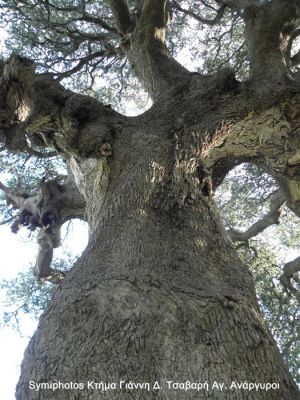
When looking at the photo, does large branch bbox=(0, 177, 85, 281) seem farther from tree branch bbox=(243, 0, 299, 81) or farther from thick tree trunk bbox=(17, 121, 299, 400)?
tree branch bbox=(243, 0, 299, 81)

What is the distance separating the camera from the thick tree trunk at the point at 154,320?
2.03 meters

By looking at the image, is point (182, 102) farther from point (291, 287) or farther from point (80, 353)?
point (291, 287)

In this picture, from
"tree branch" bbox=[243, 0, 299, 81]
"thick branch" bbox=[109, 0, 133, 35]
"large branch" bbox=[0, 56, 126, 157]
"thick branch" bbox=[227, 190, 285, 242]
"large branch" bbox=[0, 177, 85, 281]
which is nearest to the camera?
"large branch" bbox=[0, 56, 126, 157]

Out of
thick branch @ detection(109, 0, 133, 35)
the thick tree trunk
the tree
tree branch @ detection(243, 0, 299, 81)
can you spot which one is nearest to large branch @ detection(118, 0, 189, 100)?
the tree

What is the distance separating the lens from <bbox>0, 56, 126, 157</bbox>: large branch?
12.0 feet

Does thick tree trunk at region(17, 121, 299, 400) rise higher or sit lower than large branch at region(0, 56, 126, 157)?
lower

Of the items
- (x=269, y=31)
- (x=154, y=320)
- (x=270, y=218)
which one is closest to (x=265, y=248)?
(x=270, y=218)

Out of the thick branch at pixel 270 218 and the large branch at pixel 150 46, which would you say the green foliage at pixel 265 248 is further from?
the large branch at pixel 150 46

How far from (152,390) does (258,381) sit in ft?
1.57

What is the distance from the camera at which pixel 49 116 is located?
13.5 ft

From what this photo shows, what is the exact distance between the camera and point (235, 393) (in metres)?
1.94

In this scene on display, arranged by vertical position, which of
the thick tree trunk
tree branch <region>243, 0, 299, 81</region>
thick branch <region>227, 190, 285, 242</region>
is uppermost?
tree branch <region>243, 0, 299, 81</region>

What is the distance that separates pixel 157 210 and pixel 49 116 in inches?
57.7

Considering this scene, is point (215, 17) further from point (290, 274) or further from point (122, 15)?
point (290, 274)
